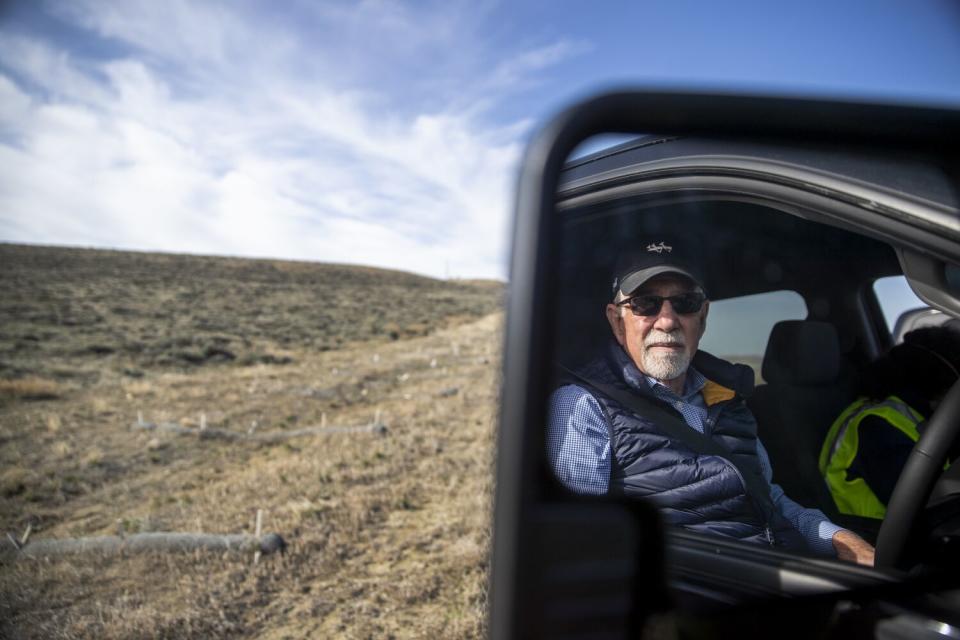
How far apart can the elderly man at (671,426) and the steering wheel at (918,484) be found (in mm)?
394

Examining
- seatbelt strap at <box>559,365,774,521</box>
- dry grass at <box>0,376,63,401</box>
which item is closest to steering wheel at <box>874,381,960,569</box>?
seatbelt strap at <box>559,365,774,521</box>

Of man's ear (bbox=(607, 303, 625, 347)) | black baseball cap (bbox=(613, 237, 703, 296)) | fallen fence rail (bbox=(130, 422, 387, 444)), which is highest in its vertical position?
black baseball cap (bbox=(613, 237, 703, 296))

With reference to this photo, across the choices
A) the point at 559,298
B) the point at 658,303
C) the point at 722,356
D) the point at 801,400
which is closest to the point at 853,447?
the point at 801,400

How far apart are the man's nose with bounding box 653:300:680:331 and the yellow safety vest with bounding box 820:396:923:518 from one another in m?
1.06

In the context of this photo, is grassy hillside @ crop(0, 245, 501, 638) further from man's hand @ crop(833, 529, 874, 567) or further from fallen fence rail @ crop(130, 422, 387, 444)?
man's hand @ crop(833, 529, 874, 567)

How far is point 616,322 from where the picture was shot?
8.17ft

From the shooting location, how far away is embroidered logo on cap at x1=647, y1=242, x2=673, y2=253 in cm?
237

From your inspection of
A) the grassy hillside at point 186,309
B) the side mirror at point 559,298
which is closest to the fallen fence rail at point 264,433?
the side mirror at point 559,298

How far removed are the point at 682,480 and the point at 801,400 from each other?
139 cm

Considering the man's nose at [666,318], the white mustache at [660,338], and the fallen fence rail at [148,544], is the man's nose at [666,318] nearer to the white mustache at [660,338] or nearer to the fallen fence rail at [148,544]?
the white mustache at [660,338]

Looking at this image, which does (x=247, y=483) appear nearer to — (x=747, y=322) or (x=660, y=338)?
(x=747, y=322)

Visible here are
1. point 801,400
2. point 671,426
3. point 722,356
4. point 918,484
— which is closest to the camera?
point 918,484

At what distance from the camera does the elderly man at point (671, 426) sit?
1990 mm

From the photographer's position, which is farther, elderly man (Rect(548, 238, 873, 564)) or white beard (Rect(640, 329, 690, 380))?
white beard (Rect(640, 329, 690, 380))
